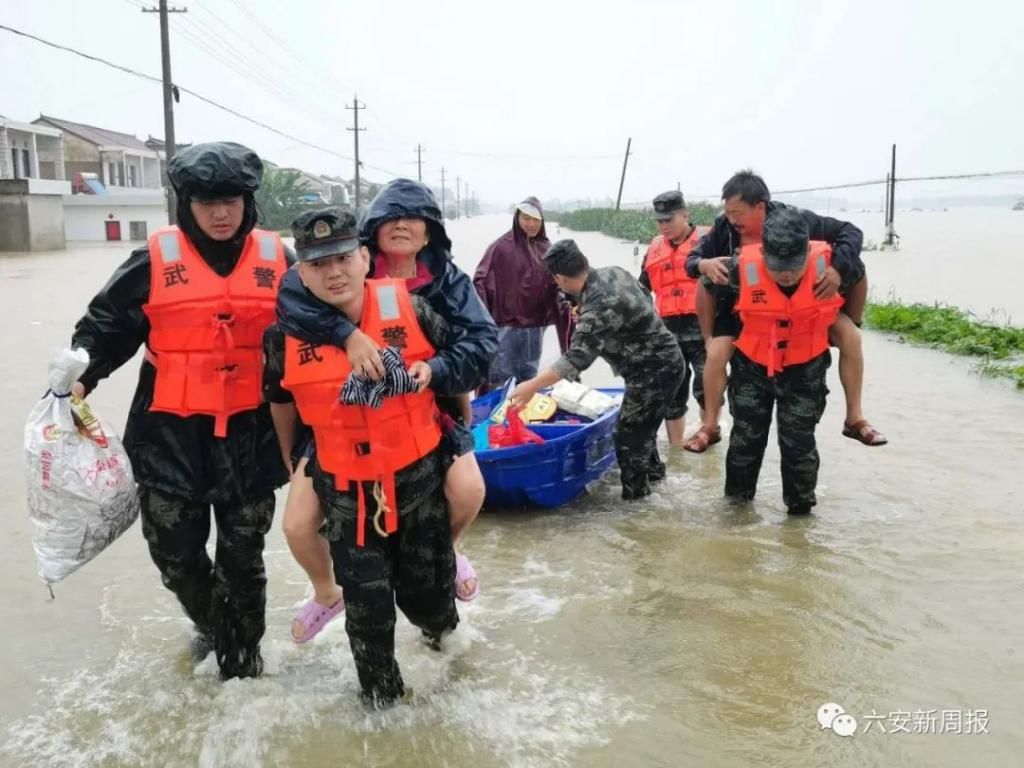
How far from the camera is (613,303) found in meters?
5.41

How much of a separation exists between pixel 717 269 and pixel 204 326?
10.1 feet

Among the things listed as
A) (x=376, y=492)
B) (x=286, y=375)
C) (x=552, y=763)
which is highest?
(x=286, y=375)

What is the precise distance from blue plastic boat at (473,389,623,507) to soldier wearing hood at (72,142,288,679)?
2.12 m

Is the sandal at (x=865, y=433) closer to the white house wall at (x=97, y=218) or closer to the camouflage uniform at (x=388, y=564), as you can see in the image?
the camouflage uniform at (x=388, y=564)

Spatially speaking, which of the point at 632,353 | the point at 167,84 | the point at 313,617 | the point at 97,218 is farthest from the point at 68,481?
the point at 97,218

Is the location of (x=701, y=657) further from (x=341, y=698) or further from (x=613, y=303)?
(x=613, y=303)

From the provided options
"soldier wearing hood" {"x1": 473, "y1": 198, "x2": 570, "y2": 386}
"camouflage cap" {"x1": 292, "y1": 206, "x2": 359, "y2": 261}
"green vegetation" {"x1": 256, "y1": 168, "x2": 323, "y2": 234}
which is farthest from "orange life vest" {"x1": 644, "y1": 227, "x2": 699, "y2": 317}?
"green vegetation" {"x1": 256, "y1": 168, "x2": 323, "y2": 234}

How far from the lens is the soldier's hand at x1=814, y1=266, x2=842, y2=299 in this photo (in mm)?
4898

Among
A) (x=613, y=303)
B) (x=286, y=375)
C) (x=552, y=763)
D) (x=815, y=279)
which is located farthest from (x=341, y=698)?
(x=815, y=279)

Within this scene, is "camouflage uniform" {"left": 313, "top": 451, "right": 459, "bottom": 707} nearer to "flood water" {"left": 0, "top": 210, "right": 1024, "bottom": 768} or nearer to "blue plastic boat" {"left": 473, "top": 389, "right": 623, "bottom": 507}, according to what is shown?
"flood water" {"left": 0, "top": 210, "right": 1024, "bottom": 768}

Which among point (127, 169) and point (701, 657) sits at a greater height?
point (127, 169)

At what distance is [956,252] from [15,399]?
28.7 meters

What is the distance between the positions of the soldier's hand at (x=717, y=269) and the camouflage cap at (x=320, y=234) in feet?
9.40

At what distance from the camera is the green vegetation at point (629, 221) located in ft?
126
